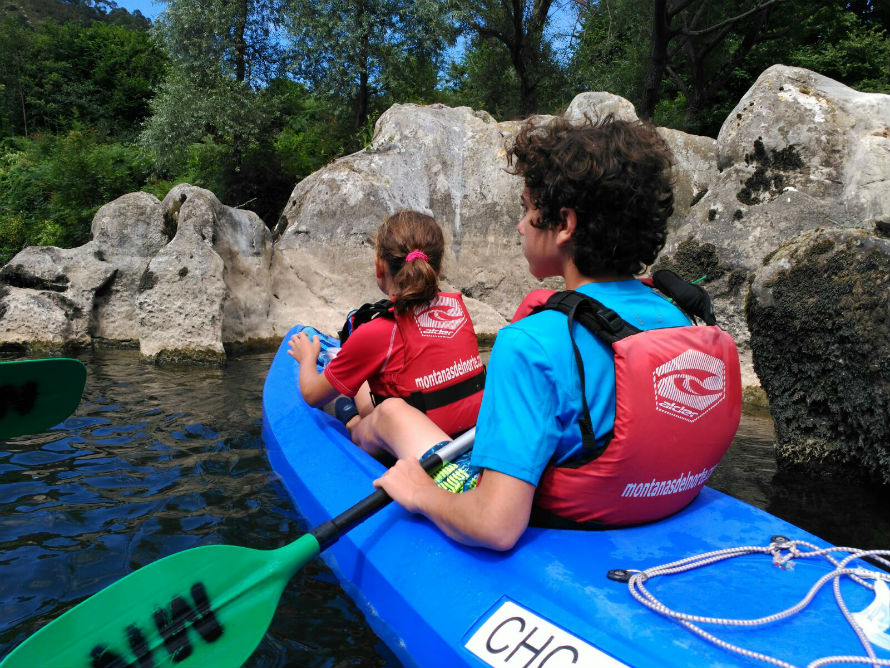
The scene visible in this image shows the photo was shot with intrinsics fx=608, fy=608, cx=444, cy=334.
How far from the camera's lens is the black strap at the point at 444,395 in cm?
258

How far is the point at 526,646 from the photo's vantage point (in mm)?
1415

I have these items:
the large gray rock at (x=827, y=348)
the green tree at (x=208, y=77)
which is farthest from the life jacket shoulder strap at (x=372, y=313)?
the green tree at (x=208, y=77)

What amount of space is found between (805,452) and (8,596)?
4106 mm

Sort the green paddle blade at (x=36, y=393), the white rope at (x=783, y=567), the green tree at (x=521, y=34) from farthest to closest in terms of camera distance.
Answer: the green tree at (x=521, y=34) < the green paddle blade at (x=36, y=393) < the white rope at (x=783, y=567)

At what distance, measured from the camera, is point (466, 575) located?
64.7 inches

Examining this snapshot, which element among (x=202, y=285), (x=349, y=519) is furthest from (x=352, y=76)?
(x=349, y=519)

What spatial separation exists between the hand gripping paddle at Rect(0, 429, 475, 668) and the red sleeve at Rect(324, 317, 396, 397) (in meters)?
0.73

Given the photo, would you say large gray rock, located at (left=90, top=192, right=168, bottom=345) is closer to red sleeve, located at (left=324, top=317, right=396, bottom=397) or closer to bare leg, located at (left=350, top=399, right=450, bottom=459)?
red sleeve, located at (left=324, top=317, right=396, bottom=397)

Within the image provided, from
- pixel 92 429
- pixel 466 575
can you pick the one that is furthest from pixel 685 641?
pixel 92 429

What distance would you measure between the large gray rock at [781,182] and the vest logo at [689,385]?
176 inches

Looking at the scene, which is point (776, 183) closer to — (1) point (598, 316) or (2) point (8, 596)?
(1) point (598, 316)

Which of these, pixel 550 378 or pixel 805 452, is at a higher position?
pixel 550 378

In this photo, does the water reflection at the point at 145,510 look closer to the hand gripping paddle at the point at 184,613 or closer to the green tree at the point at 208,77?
the hand gripping paddle at the point at 184,613

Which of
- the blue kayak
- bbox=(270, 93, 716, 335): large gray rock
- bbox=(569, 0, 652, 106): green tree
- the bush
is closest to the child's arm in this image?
the blue kayak
